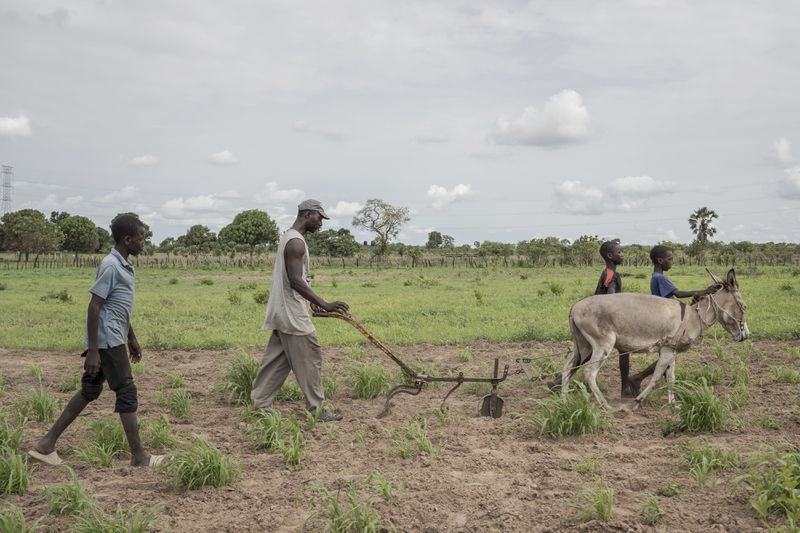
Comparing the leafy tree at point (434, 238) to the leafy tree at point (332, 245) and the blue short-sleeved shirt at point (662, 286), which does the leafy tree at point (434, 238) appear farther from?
the blue short-sleeved shirt at point (662, 286)

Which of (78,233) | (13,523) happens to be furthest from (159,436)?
(78,233)

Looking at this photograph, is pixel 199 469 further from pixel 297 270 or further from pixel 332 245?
pixel 332 245

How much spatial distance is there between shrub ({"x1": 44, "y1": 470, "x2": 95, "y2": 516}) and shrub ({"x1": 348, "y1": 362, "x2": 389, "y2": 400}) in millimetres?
3778

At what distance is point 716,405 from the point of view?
5.88 m

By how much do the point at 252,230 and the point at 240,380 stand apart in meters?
73.7

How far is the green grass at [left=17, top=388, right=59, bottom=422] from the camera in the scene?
260 inches

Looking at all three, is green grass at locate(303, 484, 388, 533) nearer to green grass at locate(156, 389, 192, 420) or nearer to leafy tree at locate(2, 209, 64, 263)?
green grass at locate(156, 389, 192, 420)

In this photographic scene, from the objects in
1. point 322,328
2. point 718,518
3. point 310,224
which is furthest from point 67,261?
point 718,518

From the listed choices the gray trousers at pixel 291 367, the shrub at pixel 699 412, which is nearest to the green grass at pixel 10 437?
the gray trousers at pixel 291 367

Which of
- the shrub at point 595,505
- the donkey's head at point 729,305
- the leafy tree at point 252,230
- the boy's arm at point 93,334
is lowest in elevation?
the shrub at point 595,505

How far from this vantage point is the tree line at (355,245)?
51.9 metres

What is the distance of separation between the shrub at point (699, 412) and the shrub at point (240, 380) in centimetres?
481

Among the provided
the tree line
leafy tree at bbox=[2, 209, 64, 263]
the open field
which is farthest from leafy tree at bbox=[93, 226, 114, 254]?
the open field

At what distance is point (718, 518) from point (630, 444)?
1.67 m
